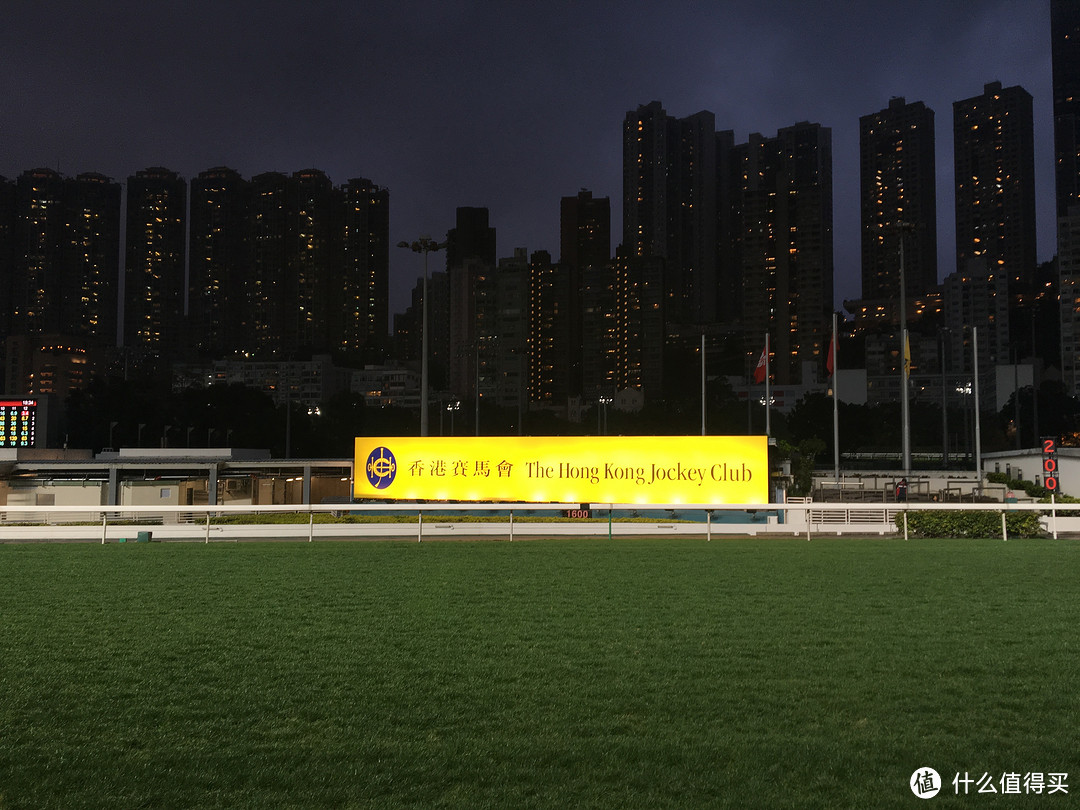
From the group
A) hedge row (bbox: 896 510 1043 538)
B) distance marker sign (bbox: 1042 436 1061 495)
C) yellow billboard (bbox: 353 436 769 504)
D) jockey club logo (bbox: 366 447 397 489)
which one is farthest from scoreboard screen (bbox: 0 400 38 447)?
distance marker sign (bbox: 1042 436 1061 495)

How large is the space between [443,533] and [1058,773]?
17.7m

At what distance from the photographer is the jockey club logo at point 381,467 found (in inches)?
1107

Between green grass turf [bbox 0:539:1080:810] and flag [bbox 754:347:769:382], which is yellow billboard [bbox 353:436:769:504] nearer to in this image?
flag [bbox 754:347:769:382]

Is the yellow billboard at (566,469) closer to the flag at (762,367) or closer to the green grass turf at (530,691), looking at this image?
the flag at (762,367)

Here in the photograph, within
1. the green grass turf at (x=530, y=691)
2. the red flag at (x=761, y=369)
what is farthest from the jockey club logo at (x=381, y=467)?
the green grass turf at (x=530, y=691)

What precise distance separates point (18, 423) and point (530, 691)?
1763 inches

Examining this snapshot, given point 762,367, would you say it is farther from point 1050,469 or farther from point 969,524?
point 969,524

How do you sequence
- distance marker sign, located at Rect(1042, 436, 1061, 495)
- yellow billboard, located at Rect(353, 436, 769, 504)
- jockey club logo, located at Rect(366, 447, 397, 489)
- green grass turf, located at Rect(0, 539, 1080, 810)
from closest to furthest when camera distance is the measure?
green grass turf, located at Rect(0, 539, 1080, 810) < yellow billboard, located at Rect(353, 436, 769, 504) < distance marker sign, located at Rect(1042, 436, 1061, 495) < jockey club logo, located at Rect(366, 447, 397, 489)

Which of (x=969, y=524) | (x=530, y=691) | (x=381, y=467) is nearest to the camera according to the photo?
(x=530, y=691)

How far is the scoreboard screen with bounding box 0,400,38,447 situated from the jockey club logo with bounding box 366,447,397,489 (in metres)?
23.9

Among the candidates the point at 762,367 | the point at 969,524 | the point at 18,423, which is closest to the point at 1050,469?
the point at 969,524

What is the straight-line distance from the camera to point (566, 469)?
2622 centimetres

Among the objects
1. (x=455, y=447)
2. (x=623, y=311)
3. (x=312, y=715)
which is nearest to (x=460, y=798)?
(x=312, y=715)

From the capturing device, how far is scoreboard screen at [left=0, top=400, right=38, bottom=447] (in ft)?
140
